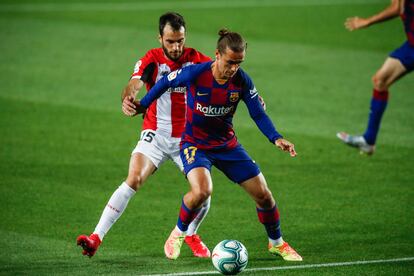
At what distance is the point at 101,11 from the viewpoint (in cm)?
2752

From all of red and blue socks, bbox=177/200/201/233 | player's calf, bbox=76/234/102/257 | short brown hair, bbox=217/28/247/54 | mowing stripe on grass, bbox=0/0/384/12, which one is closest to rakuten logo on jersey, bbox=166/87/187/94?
short brown hair, bbox=217/28/247/54

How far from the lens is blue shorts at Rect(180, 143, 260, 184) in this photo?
884 centimetres

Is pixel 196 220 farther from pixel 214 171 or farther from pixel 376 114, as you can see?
pixel 376 114

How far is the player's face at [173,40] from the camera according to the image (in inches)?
360

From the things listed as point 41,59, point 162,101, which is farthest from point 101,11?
point 162,101

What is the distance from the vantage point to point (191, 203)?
886 cm

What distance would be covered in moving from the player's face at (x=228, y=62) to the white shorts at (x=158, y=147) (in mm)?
1170

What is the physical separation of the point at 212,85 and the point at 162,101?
109 centimetres

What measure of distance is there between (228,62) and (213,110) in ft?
1.98

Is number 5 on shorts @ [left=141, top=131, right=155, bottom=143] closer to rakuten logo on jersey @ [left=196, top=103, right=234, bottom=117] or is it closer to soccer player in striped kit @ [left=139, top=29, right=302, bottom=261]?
soccer player in striped kit @ [left=139, top=29, right=302, bottom=261]

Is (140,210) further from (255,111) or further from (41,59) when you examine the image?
(41,59)

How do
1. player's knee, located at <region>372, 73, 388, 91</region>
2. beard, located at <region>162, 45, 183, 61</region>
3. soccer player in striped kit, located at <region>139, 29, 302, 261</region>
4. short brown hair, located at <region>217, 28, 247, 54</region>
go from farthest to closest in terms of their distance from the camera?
player's knee, located at <region>372, 73, 388, 91</region>, beard, located at <region>162, 45, 183, 61</region>, soccer player in striped kit, located at <region>139, 29, 302, 261</region>, short brown hair, located at <region>217, 28, 247, 54</region>

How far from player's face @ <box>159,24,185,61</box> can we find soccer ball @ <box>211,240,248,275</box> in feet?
7.07

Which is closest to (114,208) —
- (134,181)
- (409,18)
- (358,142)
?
(134,181)
